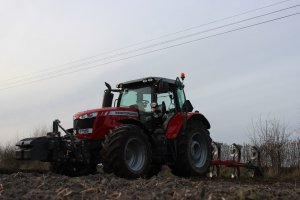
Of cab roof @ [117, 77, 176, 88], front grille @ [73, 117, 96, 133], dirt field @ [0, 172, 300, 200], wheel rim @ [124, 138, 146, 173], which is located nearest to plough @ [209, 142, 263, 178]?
cab roof @ [117, 77, 176, 88]

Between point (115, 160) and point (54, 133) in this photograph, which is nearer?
point (115, 160)

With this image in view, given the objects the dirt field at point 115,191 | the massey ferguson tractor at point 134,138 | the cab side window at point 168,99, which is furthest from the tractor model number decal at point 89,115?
the dirt field at point 115,191

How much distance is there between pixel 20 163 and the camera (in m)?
22.3

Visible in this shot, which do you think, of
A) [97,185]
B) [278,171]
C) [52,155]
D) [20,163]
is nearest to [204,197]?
[97,185]

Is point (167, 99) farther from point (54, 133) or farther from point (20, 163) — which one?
point (20, 163)

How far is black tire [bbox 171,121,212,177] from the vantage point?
450 inches

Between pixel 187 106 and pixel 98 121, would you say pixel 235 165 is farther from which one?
pixel 98 121

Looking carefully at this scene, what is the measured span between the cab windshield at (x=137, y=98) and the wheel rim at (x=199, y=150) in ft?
4.96

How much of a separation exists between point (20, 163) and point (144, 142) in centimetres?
1371

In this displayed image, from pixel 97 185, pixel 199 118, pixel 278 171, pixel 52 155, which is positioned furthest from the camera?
pixel 278 171

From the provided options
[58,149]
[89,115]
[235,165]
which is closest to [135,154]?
[89,115]

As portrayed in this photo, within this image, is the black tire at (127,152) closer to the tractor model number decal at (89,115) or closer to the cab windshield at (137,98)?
the tractor model number decal at (89,115)

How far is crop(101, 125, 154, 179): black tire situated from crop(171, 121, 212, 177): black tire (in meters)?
1.44

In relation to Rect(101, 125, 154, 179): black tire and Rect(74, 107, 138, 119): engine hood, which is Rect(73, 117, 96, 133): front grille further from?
Rect(101, 125, 154, 179): black tire
